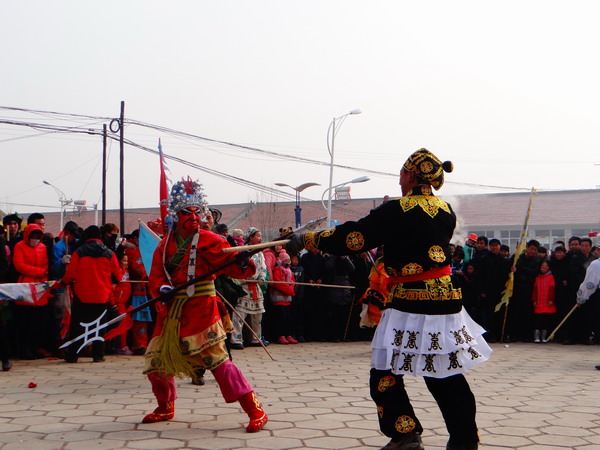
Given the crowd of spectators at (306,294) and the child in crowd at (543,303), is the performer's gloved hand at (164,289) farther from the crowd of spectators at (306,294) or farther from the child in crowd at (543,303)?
the child in crowd at (543,303)

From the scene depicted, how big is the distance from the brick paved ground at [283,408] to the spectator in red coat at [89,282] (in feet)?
1.29

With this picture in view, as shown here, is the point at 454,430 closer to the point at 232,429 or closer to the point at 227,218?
the point at 232,429

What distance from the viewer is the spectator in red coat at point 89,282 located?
9234 millimetres

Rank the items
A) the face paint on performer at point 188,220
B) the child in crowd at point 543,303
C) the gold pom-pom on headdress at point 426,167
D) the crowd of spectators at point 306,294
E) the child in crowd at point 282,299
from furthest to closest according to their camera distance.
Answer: the child in crowd at point 543,303 < the child in crowd at point 282,299 < the crowd of spectators at point 306,294 < the face paint on performer at point 188,220 < the gold pom-pom on headdress at point 426,167

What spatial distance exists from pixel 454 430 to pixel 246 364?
16.5 ft

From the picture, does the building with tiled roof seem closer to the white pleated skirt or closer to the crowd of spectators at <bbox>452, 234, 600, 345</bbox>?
the crowd of spectators at <bbox>452, 234, 600, 345</bbox>

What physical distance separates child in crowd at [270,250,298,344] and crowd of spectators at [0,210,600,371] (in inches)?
0.6

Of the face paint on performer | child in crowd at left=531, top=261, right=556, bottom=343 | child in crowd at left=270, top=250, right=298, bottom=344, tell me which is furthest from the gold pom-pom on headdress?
child in crowd at left=531, top=261, right=556, bottom=343

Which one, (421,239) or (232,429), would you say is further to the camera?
(232,429)

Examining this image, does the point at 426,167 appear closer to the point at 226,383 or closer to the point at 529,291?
the point at 226,383

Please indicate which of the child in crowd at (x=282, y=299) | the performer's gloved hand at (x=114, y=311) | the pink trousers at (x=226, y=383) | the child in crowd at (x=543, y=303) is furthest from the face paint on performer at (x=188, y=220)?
the child in crowd at (x=543, y=303)

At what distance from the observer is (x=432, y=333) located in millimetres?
4371

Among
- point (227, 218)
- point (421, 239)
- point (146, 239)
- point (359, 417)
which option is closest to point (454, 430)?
point (421, 239)

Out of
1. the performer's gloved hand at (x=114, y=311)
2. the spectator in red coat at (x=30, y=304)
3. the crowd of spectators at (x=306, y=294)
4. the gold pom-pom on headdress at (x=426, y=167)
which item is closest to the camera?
the gold pom-pom on headdress at (x=426, y=167)
